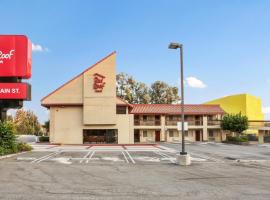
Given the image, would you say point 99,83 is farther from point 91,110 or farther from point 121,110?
point 121,110

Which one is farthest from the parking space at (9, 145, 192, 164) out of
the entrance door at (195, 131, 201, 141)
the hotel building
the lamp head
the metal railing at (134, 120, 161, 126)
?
the entrance door at (195, 131, 201, 141)

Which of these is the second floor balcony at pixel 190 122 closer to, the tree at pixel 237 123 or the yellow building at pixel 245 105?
the tree at pixel 237 123

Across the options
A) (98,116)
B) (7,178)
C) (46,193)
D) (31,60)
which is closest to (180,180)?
(46,193)

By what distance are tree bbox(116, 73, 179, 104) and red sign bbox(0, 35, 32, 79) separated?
5071cm

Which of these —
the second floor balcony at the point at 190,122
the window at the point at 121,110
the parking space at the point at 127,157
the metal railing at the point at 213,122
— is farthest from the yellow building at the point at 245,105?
the parking space at the point at 127,157

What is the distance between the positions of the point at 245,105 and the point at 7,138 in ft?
196

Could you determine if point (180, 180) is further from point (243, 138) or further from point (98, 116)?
point (243, 138)

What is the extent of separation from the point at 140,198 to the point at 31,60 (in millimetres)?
24316

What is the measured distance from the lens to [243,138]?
58.2 metres

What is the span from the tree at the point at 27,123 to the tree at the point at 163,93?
36.6 m

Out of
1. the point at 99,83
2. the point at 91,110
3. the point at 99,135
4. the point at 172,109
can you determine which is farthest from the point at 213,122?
the point at 91,110

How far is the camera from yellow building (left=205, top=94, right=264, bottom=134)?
78562mm

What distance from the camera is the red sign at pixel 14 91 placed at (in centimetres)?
2967

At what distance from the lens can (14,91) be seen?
97.9 ft
